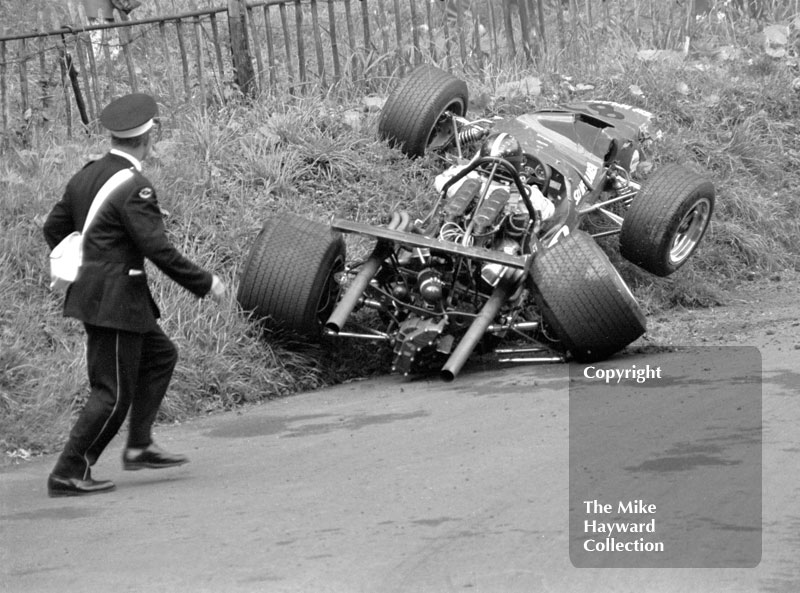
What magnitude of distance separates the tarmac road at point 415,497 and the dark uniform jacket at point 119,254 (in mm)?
818

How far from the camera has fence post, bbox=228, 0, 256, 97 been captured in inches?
432

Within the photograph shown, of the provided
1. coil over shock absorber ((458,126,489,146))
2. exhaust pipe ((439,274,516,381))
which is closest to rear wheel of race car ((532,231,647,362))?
exhaust pipe ((439,274,516,381))

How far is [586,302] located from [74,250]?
10.5 ft

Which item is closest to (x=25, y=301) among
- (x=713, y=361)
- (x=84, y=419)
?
(x=84, y=419)

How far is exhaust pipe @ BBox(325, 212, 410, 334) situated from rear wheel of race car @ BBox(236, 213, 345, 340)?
0.54 feet

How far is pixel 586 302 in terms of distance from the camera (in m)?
7.69

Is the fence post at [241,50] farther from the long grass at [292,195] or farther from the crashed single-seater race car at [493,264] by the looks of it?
the crashed single-seater race car at [493,264]

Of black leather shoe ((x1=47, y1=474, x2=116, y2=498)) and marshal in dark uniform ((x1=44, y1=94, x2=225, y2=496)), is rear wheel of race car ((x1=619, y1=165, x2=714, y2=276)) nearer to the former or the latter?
marshal in dark uniform ((x1=44, y1=94, x2=225, y2=496))

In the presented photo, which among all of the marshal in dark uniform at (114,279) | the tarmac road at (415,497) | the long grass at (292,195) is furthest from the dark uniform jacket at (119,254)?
the long grass at (292,195)

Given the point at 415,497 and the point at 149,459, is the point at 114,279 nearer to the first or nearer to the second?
the point at 149,459

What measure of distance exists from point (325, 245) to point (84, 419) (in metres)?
2.54

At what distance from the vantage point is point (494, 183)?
8.56 m

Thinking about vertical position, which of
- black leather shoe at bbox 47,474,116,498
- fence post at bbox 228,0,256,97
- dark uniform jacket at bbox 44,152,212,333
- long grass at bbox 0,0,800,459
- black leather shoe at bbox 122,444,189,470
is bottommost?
long grass at bbox 0,0,800,459

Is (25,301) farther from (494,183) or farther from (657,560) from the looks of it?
(657,560)
